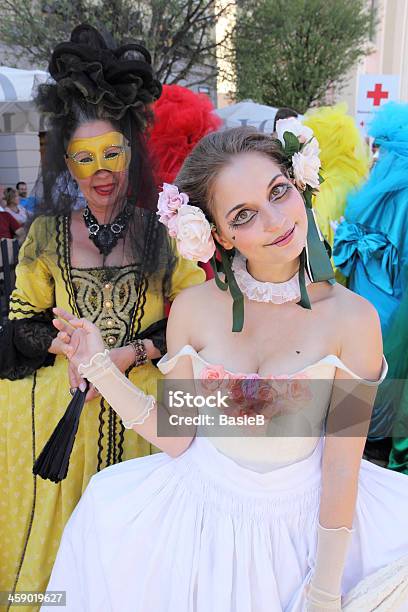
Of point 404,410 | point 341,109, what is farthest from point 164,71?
point 404,410

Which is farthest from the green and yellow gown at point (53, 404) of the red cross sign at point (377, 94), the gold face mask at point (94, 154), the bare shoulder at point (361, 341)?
the red cross sign at point (377, 94)

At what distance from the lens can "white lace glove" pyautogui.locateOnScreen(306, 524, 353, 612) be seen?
1252 mm

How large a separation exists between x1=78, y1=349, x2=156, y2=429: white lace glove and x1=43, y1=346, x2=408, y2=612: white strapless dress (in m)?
0.13

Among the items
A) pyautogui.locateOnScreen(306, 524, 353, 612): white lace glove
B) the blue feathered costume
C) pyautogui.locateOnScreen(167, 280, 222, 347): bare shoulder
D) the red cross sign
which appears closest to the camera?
pyautogui.locateOnScreen(306, 524, 353, 612): white lace glove

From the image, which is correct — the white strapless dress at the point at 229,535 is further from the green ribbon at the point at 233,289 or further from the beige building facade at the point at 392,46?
the beige building facade at the point at 392,46

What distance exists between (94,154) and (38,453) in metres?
1.05

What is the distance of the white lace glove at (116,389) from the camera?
146 centimetres

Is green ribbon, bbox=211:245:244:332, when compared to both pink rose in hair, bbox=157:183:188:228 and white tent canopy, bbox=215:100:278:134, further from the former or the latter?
white tent canopy, bbox=215:100:278:134

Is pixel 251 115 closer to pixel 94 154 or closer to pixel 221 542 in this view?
pixel 94 154

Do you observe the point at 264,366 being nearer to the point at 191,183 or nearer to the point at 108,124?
the point at 191,183

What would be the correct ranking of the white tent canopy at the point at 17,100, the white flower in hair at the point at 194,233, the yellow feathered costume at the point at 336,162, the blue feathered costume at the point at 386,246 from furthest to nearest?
the white tent canopy at the point at 17,100 < the yellow feathered costume at the point at 336,162 < the blue feathered costume at the point at 386,246 < the white flower in hair at the point at 194,233

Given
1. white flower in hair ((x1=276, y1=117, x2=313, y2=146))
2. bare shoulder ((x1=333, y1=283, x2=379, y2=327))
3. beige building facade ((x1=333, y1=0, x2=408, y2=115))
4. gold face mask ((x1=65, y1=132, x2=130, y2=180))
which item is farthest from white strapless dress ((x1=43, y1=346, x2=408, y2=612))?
beige building facade ((x1=333, y1=0, x2=408, y2=115))

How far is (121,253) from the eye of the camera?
197 centimetres

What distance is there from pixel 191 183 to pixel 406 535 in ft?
3.34
